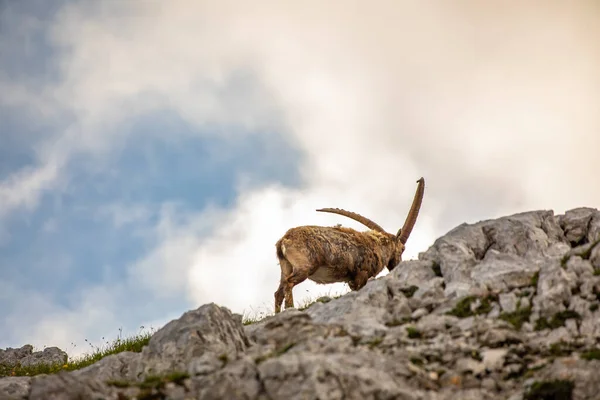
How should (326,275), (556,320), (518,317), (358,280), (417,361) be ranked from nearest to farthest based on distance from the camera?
(417,361) → (556,320) → (518,317) → (326,275) → (358,280)

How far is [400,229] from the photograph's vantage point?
74.4 ft

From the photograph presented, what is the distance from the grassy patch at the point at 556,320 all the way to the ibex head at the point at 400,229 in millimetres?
12167

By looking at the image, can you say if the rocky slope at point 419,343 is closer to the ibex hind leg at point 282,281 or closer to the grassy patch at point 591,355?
the grassy patch at point 591,355

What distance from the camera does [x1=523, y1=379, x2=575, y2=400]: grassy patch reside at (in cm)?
796

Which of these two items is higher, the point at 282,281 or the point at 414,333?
the point at 282,281

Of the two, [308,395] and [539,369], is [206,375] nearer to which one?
[308,395]

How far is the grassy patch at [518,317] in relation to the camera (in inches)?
380

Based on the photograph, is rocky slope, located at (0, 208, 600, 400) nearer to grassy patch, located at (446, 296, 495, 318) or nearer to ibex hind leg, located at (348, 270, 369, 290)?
grassy patch, located at (446, 296, 495, 318)

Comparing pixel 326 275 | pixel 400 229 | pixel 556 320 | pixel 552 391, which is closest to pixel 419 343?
pixel 552 391

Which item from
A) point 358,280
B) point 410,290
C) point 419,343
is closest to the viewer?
point 419,343

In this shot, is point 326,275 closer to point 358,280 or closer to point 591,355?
point 358,280

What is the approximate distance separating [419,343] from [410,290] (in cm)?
247

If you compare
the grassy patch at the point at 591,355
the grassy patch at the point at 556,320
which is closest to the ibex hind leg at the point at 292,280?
the grassy patch at the point at 556,320

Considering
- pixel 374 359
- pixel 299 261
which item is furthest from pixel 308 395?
pixel 299 261
